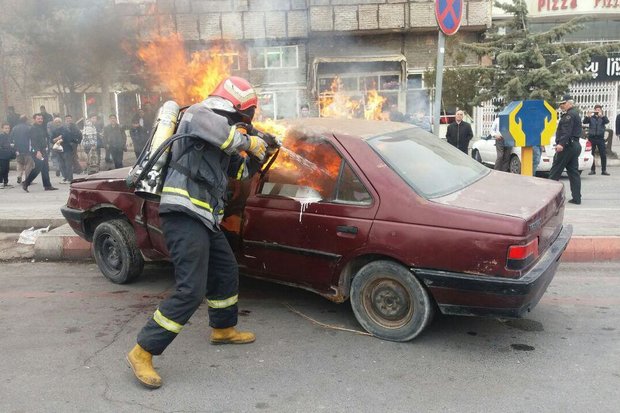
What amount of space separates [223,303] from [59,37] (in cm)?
1173

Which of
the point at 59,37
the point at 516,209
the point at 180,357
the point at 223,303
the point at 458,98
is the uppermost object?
the point at 59,37

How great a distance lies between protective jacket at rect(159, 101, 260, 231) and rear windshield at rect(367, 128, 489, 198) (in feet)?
3.79

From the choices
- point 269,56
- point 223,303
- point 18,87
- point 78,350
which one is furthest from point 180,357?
point 18,87

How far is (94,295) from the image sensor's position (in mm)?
4969

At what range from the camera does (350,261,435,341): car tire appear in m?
3.65

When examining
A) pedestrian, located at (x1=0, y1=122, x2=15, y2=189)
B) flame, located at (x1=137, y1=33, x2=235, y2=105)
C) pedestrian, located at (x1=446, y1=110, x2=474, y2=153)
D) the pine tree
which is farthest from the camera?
the pine tree

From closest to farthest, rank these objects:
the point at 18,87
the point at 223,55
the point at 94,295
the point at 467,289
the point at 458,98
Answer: the point at 467,289, the point at 94,295, the point at 223,55, the point at 458,98, the point at 18,87

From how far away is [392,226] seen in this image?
11.9 feet

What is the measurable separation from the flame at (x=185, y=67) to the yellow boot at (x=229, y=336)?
286 cm

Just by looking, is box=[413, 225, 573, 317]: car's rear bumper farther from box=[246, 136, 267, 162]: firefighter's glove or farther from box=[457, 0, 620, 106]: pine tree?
box=[457, 0, 620, 106]: pine tree

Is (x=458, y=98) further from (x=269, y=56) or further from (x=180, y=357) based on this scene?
(x=180, y=357)

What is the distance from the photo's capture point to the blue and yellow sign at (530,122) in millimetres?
6449

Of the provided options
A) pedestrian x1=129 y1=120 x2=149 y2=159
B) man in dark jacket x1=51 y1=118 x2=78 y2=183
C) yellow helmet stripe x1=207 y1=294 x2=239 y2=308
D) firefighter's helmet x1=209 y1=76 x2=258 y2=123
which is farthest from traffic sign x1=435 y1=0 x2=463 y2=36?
man in dark jacket x1=51 y1=118 x2=78 y2=183

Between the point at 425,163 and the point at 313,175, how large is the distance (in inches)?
32.8
